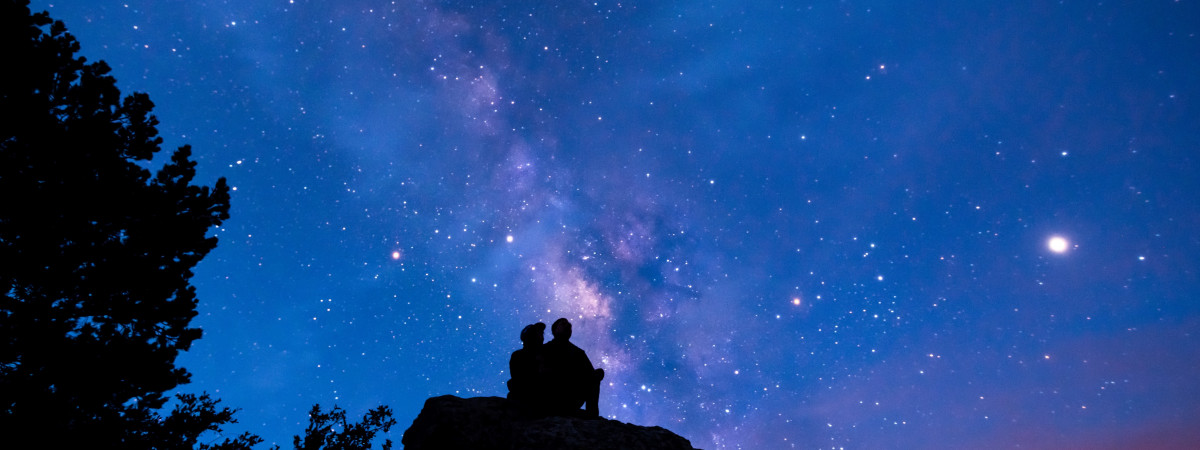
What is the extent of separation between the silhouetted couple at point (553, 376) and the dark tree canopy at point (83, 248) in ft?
23.1

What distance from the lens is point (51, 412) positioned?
805cm

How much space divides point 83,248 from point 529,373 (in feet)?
28.6

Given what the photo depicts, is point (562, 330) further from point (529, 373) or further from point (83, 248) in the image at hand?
point (83, 248)

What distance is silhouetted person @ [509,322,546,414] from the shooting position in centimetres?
737

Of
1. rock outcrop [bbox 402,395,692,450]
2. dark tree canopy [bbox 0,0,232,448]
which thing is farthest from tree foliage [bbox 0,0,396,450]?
rock outcrop [bbox 402,395,692,450]

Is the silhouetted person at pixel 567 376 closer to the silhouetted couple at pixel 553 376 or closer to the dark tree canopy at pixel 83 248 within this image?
the silhouetted couple at pixel 553 376

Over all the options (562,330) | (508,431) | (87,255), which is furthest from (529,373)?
(87,255)

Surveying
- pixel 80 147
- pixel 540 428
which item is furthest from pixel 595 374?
pixel 80 147

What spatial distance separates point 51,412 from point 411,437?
6366 millimetres

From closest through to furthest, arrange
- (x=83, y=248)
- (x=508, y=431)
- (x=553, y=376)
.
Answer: (x=508, y=431) < (x=553, y=376) < (x=83, y=248)

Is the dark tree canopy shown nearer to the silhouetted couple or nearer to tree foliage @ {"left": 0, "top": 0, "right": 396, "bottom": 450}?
tree foliage @ {"left": 0, "top": 0, "right": 396, "bottom": 450}

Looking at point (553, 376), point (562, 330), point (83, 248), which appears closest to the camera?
point (553, 376)

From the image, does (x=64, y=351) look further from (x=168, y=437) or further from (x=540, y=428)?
(x=540, y=428)

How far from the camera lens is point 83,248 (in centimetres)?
925
